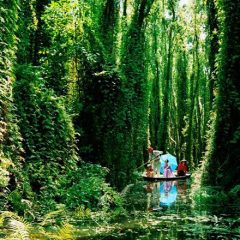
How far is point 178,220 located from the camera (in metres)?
9.46

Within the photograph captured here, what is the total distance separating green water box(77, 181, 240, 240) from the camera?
7815 millimetres

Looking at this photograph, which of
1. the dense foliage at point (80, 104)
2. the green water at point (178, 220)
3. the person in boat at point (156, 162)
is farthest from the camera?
the person in boat at point (156, 162)

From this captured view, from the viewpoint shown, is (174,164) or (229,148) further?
(174,164)

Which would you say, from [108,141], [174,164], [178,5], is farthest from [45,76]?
[178,5]

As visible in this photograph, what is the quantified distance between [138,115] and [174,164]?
12.5 meters

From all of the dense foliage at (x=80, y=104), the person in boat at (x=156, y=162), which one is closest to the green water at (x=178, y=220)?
the dense foliage at (x=80, y=104)

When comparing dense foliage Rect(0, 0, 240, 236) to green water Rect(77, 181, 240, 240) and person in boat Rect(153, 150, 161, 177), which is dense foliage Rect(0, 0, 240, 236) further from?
person in boat Rect(153, 150, 161, 177)

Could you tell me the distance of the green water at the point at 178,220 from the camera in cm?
781

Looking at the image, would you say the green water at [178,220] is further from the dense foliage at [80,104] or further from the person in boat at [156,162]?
the person in boat at [156,162]

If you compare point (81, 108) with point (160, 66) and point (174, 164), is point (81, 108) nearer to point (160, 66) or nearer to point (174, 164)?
point (174, 164)

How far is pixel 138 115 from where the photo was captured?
18750 millimetres

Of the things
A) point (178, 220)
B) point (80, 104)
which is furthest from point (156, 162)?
point (178, 220)

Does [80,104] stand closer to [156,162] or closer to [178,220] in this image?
[178,220]

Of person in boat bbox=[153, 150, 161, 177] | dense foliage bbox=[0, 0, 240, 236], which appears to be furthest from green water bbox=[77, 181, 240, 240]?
person in boat bbox=[153, 150, 161, 177]
